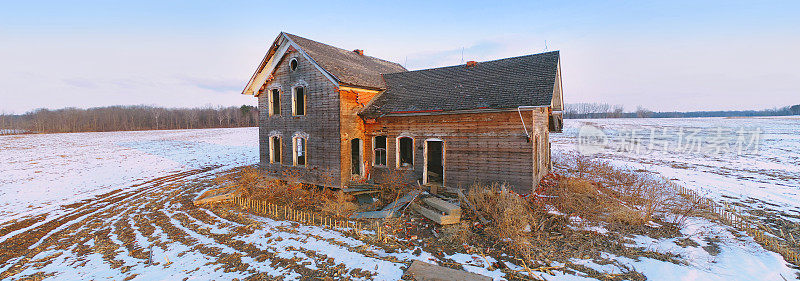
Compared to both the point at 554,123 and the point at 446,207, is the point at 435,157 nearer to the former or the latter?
the point at 446,207

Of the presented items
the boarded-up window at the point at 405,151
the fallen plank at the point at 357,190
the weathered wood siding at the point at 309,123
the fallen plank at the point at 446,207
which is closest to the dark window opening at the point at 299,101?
the weathered wood siding at the point at 309,123

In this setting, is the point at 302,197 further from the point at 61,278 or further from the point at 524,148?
the point at 524,148

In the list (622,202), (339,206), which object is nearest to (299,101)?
(339,206)

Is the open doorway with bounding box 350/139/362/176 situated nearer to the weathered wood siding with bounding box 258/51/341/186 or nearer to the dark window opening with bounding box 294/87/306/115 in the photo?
the weathered wood siding with bounding box 258/51/341/186

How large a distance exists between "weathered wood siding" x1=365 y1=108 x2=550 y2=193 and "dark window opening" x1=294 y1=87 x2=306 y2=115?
11.8 ft

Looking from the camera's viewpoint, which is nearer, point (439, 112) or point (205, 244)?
point (205, 244)

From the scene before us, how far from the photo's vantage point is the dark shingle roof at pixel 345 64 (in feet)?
45.4

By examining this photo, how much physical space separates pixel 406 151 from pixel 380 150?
52.2 inches

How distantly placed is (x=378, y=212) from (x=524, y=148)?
19.5ft

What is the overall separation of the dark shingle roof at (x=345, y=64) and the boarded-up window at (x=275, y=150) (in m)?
4.87

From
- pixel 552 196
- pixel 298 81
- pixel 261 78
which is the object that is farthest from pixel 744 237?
pixel 261 78

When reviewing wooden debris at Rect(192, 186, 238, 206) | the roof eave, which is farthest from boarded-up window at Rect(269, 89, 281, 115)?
the roof eave

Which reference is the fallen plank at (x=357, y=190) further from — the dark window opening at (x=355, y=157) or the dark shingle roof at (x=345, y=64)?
the dark shingle roof at (x=345, y=64)

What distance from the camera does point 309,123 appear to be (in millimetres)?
14484
